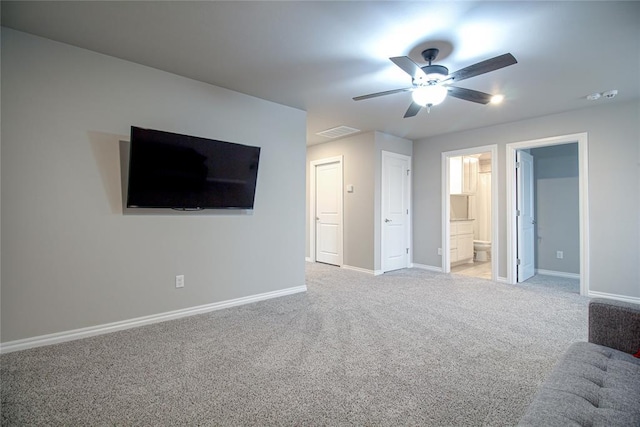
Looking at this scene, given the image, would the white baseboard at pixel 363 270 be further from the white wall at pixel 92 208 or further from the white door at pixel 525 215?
the white wall at pixel 92 208

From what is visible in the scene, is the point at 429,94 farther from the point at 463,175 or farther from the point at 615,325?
the point at 463,175

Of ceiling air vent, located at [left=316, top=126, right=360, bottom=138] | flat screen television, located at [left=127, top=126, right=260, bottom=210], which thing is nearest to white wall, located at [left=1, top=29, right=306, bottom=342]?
flat screen television, located at [left=127, top=126, right=260, bottom=210]

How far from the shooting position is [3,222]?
7.45 ft

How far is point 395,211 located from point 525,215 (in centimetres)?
199

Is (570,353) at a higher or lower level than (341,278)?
higher

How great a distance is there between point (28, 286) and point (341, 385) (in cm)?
246

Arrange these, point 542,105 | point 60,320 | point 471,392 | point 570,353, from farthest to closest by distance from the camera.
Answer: point 542,105, point 60,320, point 471,392, point 570,353

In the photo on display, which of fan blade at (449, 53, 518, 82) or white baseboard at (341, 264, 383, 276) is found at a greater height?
fan blade at (449, 53, 518, 82)

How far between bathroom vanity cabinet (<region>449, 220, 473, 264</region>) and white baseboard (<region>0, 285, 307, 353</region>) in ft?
11.8

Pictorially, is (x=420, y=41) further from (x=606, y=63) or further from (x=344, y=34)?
(x=606, y=63)

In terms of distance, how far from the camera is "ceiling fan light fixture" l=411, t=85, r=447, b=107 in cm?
256

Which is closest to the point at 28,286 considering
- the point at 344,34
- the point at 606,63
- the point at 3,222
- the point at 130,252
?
the point at 3,222

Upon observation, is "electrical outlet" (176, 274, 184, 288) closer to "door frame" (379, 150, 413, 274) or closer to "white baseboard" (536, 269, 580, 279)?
"door frame" (379, 150, 413, 274)

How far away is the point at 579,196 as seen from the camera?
4086mm
